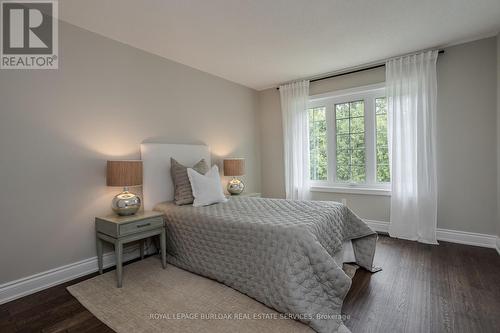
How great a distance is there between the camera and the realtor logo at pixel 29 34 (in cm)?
209

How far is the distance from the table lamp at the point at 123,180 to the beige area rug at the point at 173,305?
2.12 ft

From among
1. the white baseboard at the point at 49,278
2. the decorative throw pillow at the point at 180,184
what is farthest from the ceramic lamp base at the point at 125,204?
the white baseboard at the point at 49,278

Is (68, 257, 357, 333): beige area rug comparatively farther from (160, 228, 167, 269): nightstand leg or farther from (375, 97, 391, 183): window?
(375, 97, 391, 183): window

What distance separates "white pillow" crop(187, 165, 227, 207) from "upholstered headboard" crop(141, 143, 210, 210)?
36 centimetres

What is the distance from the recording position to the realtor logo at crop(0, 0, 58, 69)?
2094 mm

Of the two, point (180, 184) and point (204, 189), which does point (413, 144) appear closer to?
point (204, 189)

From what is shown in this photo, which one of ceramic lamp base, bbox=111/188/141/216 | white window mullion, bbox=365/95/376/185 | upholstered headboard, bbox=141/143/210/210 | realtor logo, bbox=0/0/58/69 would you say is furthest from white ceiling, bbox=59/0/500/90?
ceramic lamp base, bbox=111/188/141/216

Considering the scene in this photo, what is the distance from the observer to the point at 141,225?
2342 mm

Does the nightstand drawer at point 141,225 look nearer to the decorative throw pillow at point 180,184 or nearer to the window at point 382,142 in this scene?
the decorative throw pillow at point 180,184

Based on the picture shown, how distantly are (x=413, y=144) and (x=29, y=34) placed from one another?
4.37m

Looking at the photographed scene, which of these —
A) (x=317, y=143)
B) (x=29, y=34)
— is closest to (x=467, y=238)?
(x=317, y=143)

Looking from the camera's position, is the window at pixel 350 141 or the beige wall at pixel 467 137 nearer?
the beige wall at pixel 467 137

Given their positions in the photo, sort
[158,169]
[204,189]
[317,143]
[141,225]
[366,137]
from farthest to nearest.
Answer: [317,143] < [366,137] < [158,169] < [204,189] < [141,225]

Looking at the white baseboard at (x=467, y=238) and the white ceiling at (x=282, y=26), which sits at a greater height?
the white ceiling at (x=282, y=26)
